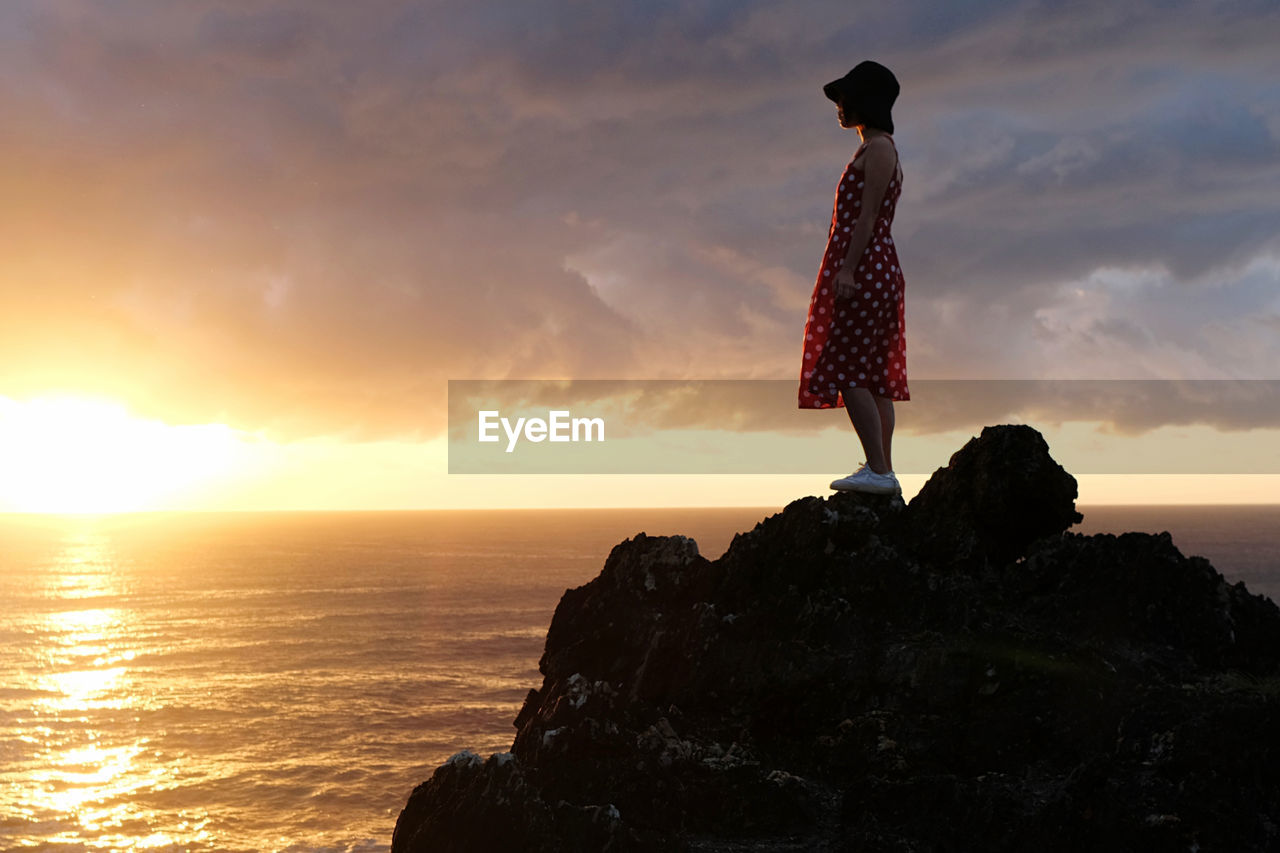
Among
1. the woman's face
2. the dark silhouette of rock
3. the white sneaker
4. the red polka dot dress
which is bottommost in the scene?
the dark silhouette of rock

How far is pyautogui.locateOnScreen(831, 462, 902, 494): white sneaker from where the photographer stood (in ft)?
31.7

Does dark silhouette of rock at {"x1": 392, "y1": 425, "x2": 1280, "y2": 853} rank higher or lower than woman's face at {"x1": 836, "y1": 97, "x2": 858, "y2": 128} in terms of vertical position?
lower

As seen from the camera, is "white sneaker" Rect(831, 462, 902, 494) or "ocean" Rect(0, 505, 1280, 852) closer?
"white sneaker" Rect(831, 462, 902, 494)

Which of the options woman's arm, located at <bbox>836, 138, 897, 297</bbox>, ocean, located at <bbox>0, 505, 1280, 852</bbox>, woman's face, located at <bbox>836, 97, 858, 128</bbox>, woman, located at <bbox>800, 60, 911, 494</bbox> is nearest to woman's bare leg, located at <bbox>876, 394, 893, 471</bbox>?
woman, located at <bbox>800, 60, 911, 494</bbox>

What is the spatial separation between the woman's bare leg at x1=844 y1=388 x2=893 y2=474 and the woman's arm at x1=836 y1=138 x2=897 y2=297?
1.02 metres

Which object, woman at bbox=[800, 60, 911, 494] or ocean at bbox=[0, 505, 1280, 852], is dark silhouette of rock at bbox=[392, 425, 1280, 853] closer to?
woman at bbox=[800, 60, 911, 494]

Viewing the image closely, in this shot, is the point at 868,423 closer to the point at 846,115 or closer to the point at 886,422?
the point at 886,422

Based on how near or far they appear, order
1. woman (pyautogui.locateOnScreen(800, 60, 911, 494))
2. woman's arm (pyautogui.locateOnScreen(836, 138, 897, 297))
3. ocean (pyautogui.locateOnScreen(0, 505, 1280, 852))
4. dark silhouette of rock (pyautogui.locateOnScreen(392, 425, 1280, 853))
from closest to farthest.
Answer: dark silhouette of rock (pyautogui.locateOnScreen(392, 425, 1280, 853)) → woman's arm (pyautogui.locateOnScreen(836, 138, 897, 297)) → woman (pyautogui.locateOnScreen(800, 60, 911, 494)) → ocean (pyautogui.locateOnScreen(0, 505, 1280, 852))

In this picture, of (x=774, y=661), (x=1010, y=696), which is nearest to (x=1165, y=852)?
(x=1010, y=696)

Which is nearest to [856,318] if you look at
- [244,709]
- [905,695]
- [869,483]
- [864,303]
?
[864,303]

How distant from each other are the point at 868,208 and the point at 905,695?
176 inches

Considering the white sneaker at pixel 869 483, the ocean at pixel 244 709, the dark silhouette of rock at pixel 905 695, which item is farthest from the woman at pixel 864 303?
the ocean at pixel 244 709

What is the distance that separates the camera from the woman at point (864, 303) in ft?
31.9

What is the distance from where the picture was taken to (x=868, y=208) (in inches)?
374
